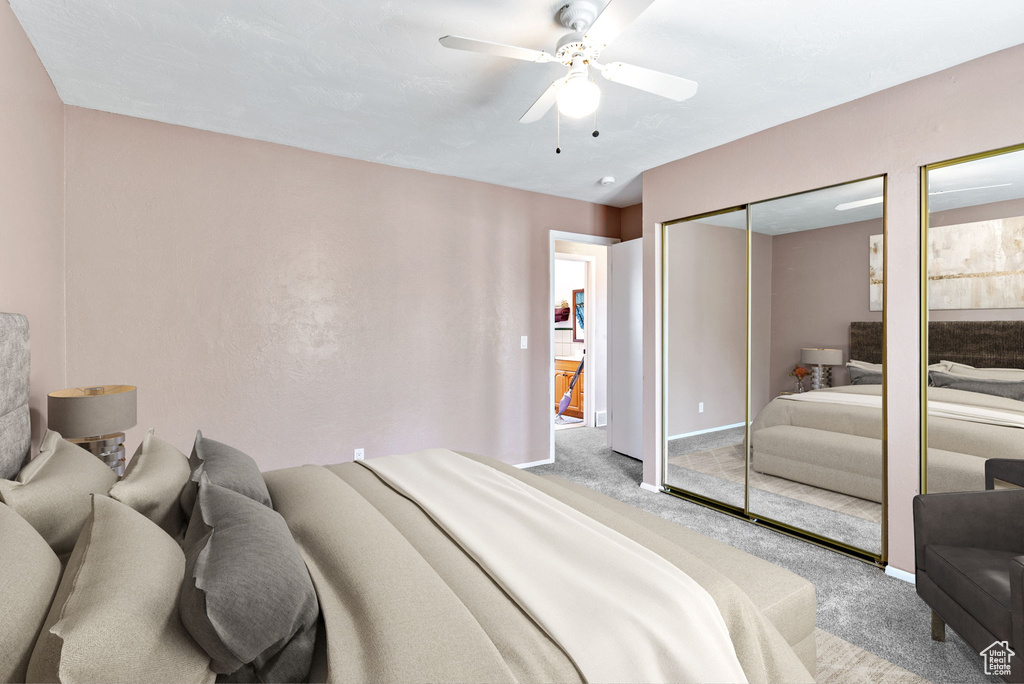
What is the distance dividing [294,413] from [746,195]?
11.0ft

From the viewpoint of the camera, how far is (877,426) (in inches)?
110

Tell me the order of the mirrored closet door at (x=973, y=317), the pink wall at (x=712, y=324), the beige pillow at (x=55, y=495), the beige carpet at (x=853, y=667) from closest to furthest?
1. the beige pillow at (x=55, y=495)
2. the beige carpet at (x=853, y=667)
3. the mirrored closet door at (x=973, y=317)
4. the pink wall at (x=712, y=324)

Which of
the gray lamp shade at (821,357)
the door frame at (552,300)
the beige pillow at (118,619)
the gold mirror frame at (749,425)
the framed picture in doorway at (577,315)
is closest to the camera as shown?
the beige pillow at (118,619)

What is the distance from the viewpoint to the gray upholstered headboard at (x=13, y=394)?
1701 mm

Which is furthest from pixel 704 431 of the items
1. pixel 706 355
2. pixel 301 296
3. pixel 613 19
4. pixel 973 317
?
pixel 301 296

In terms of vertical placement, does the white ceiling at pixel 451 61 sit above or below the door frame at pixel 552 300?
above

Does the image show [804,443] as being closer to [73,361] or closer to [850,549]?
[850,549]

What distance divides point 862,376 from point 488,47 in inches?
102

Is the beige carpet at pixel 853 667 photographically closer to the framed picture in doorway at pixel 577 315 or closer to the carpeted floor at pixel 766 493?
the carpeted floor at pixel 766 493

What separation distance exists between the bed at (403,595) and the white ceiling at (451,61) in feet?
5.69

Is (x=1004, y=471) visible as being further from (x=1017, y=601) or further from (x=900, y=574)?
(x=1017, y=601)

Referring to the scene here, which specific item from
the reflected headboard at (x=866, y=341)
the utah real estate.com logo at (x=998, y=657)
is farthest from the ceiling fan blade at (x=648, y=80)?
the utah real estate.com logo at (x=998, y=657)

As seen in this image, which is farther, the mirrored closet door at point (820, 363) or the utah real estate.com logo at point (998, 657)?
the mirrored closet door at point (820, 363)

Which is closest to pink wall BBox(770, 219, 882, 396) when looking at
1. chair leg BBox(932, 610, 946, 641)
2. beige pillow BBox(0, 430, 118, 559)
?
chair leg BBox(932, 610, 946, 641)
